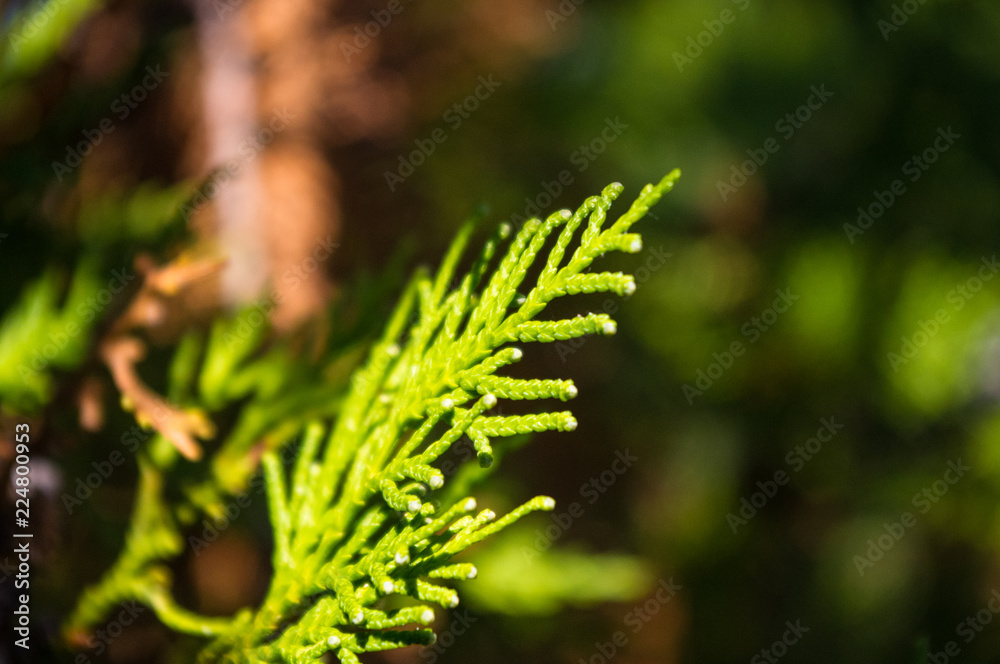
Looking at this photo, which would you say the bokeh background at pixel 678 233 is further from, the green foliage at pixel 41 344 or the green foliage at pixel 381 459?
the green foliage at pixel 381 459

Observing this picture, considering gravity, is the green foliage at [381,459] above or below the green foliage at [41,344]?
below

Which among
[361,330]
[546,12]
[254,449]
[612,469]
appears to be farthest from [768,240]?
[254,449]

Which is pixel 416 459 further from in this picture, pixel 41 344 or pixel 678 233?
pixel 678 233

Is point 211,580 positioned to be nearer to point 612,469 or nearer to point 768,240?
point 612,469

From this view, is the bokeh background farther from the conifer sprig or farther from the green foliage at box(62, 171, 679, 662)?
the conifer sprig

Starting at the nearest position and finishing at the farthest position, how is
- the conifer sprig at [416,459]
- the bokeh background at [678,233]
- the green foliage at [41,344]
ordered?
the conifer sprig at [416,459] < the green foliage at [41,344] < the bokeh background at [678,233]

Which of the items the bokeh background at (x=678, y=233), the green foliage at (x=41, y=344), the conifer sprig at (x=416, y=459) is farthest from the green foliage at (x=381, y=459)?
the bokeh background at (x=678, y=233)

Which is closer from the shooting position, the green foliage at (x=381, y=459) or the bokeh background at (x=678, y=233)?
the green foliage at (x=381, y=459)
